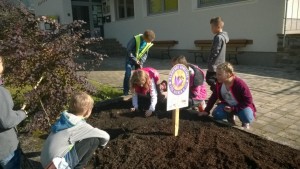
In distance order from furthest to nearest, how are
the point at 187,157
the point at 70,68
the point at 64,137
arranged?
1. the point at 70,68
2. the point at 187,157
3. the point at 64,137

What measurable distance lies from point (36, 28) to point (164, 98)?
2.44m

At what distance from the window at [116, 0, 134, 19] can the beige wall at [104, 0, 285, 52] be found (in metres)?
0.53

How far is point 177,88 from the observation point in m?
3.61

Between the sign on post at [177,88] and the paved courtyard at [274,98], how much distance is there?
3.85 ft

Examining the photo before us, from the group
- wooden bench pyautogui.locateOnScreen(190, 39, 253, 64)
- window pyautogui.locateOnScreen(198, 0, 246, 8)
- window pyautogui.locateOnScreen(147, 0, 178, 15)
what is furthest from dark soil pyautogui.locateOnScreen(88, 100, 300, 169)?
window pyautogui.locateOnScreen(147, 0, 178, 15)

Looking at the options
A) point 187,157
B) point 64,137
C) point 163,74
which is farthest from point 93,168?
point 163,74

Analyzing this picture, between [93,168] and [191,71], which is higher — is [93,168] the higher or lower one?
the lower one

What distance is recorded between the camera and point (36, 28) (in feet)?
14.0

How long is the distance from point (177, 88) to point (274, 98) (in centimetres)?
306

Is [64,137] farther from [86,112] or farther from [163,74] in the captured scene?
[163,74]

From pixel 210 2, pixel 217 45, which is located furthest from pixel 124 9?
pixel 217 45

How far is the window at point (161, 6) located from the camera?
44.1 ft

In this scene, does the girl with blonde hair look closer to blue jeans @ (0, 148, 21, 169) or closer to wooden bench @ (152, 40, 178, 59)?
blue jeans @ (0, 148, 21, 169)

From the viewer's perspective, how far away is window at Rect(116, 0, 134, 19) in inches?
657
